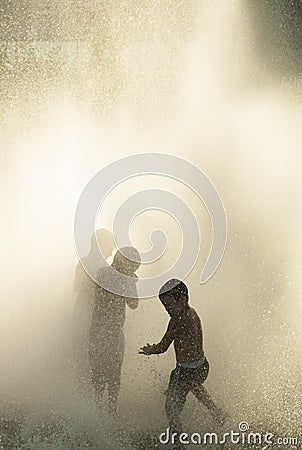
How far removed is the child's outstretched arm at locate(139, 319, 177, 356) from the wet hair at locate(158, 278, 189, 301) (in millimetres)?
120

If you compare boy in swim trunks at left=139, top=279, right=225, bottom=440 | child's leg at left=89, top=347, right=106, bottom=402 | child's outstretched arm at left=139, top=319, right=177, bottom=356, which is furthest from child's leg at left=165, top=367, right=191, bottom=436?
child's leg at left=89, top=347, right=106, bottom=402

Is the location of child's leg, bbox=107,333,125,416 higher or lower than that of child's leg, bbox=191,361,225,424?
higher

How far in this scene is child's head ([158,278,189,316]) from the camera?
129 inches

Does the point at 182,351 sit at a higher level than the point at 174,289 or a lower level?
lower

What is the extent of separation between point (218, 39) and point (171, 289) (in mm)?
1219

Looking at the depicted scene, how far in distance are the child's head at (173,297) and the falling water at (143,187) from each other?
53 mm

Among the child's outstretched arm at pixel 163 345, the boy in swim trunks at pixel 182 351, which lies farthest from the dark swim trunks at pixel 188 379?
the child's outstretched arm at pixel 163 345

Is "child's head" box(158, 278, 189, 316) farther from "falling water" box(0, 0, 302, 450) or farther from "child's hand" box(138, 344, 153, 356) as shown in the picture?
"child's hand" box(138, 344, 153, 356)

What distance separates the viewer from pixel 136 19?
3383mm

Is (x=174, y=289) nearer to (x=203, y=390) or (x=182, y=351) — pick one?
(x=182, y=351)

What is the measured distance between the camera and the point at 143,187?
3377 millimetres

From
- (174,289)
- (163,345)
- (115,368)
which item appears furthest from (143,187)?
(115,368)

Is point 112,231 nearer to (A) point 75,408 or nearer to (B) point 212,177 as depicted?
(B) point 212,177

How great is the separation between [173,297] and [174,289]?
37 mm
